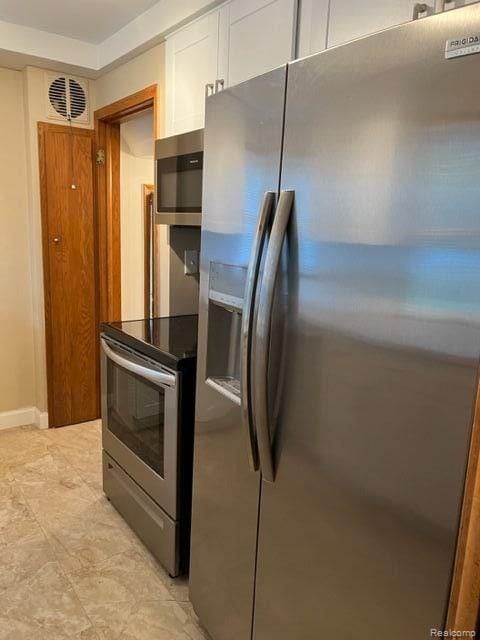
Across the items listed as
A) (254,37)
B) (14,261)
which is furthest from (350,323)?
(14,261)

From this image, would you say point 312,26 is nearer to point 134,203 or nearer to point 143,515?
point 143,515

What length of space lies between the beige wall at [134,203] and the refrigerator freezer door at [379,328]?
2582mm

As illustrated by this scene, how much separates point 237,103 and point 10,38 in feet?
7.15

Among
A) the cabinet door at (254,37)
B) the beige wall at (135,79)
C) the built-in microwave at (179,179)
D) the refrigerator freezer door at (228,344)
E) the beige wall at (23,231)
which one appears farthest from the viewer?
the beige wall at (23,231)

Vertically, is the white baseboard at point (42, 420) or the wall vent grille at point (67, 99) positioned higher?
the wall vent grille at point (67, 99)

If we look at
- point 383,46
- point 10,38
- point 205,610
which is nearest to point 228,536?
point 205,610

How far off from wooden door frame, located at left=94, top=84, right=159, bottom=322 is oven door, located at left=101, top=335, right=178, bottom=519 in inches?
46.3

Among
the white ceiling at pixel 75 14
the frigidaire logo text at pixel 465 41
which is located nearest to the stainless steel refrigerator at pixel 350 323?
the frigidaire logo text at pixel 465 41

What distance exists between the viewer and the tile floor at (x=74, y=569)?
1.79 m

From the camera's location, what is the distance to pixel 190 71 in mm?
2299

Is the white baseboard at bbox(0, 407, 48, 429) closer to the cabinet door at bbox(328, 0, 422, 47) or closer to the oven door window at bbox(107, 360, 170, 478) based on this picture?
the oven door window at bbox(107, 360, 170, 478)

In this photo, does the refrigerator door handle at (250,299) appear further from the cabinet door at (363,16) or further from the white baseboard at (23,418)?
the white baseboard at (23,418)

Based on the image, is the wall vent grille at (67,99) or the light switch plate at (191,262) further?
the wall vent grille at (67,99)

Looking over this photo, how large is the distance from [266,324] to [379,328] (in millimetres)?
294
